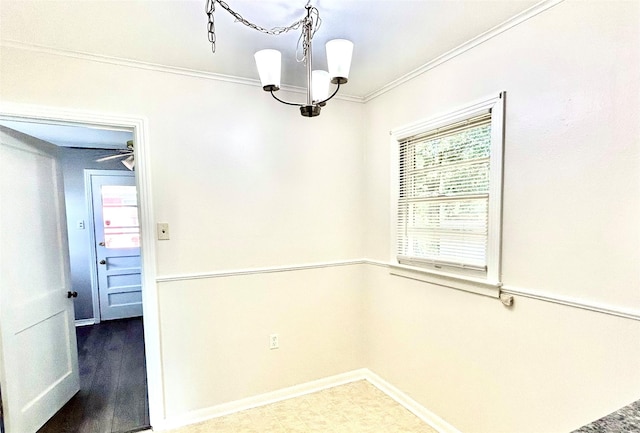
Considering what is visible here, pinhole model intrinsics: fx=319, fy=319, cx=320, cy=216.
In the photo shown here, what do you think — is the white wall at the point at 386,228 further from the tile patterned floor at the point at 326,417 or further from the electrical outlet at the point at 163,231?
the tile patterned floor at the point at 326,417

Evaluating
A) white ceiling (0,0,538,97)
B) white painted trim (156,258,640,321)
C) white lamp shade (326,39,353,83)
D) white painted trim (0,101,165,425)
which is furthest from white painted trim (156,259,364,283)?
white lamp shade (326,39,353,83)

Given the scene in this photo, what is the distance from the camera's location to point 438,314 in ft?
7.07

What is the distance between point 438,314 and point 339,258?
3.11 feet

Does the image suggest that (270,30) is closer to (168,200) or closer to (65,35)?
(65,35)

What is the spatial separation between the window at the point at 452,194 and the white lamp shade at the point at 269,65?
3.81ft

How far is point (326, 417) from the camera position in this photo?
91.9 inches

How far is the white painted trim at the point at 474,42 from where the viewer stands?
5.03ft

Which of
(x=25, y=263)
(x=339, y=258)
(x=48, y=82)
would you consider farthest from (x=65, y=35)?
(x=339, y=258)

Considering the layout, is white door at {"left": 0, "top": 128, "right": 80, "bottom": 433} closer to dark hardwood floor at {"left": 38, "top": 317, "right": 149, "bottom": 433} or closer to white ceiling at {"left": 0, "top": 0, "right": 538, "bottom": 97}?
dark hardwood floor at {"left": 38, "top": 317, "right": 149, "bottom": 433}

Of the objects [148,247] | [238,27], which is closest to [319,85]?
[238,27]

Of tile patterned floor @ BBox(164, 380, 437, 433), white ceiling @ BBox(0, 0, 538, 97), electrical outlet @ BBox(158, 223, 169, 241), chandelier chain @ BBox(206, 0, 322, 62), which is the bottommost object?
tile patterned floor @ BBox(164, 380, 437, 433)

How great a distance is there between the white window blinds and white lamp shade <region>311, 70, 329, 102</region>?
908mm

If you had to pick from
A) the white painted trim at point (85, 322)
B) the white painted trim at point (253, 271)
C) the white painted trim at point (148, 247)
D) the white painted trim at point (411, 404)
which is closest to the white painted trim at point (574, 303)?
the white painted trim at point (411, 404)

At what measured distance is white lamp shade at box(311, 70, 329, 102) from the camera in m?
1.63
